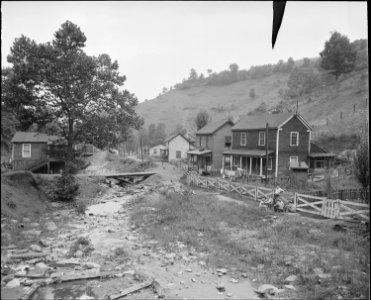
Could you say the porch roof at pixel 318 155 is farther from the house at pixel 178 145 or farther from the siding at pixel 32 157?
the siding at pixel 32 157

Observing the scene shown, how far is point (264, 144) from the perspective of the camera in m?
23.2

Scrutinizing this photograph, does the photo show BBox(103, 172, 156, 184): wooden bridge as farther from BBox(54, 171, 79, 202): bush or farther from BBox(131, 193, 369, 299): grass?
BBox(131, 193, 369, 299): grass

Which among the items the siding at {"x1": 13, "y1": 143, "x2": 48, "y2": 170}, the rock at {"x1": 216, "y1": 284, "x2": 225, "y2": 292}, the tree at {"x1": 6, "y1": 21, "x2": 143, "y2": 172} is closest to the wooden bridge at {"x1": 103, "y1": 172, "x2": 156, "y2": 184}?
the tree at {"x1": 6, "y1": 21, "x2": 143, "y2": 172}

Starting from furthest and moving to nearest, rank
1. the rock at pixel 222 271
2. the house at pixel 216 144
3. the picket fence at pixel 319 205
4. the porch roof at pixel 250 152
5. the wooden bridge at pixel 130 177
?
1. the house at pixel 216 144
2. the porch roof at pixel 250 152
3. the rock at pixel 222 271
4. the picket fence at pixel 319 205
5. the wooden bridge at pixel 130 177

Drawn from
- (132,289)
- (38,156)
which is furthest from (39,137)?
(132,289)

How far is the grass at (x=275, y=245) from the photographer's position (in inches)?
259

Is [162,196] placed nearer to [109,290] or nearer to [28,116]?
[109,290]

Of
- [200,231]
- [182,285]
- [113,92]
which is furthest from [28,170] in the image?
[200,231]

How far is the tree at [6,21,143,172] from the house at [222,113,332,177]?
13.9 meters

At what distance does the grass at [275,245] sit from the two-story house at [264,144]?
25.4 feet

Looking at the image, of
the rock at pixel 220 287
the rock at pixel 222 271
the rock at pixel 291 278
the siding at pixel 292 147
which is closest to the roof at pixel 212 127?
the siding at pixel 292 147

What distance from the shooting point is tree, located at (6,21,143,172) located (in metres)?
2.55

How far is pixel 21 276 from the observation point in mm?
2422

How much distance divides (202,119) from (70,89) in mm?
30477
